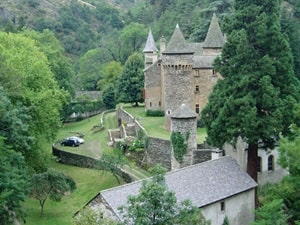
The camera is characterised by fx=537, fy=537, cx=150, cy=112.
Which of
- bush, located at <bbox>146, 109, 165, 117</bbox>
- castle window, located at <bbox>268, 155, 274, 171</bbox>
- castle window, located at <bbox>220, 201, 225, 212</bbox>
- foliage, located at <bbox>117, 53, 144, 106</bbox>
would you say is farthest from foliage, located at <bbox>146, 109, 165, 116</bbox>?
castle window, located at <bbox>220, 201, 225, 212</bbox>

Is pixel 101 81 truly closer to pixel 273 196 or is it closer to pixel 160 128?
pixel 160 128

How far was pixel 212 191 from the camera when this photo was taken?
3256 cm

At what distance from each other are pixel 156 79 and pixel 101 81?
114ft

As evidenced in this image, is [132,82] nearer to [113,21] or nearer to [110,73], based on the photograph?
[110,73]

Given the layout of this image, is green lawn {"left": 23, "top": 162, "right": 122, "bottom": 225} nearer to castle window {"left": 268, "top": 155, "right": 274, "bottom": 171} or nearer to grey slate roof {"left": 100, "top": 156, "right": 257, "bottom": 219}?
grey slate roof {"left": 100, "top": 156, "right": 257, "bottom": 219}

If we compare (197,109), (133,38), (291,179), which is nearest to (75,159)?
(197,109)

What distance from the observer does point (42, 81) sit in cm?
4722

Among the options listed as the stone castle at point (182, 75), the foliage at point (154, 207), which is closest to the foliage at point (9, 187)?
the foliage at point (154, 207)

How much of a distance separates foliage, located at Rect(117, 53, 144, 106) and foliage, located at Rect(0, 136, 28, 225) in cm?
4257

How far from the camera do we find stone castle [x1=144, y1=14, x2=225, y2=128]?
53.6m

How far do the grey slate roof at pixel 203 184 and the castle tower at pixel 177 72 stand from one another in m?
18.8

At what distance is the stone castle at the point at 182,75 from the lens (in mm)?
53625

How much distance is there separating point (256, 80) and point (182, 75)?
64.4 ft

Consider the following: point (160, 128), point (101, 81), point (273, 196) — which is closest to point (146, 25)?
point (101, 81)
